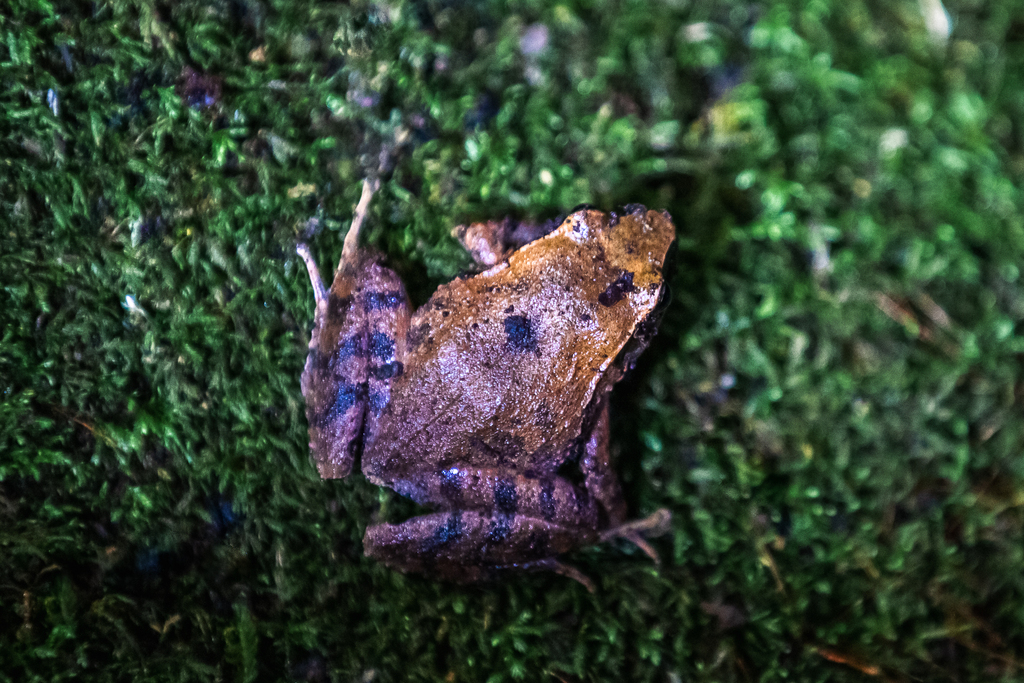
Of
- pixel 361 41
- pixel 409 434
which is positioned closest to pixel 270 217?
pixel 361 41

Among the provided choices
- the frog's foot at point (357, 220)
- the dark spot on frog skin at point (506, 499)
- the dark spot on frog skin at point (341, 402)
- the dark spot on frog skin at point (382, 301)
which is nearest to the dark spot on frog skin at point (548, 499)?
the dark spot on frog skin at point (506, 499)

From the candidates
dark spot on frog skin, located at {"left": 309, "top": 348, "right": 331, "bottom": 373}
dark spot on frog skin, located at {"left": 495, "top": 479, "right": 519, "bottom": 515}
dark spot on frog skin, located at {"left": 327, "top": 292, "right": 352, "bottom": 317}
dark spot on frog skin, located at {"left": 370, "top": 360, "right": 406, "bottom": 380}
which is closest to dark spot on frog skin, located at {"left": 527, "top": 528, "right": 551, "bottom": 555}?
dark spot on frog skin, located at {"left": 495, "top": 479, "right": 519, "bottom": 515}

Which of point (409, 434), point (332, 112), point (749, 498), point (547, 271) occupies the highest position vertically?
point (332, 112)

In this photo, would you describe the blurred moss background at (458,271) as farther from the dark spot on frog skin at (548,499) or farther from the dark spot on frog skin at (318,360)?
the dark spot on frog skin at (548,499)

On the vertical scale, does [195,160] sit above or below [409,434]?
above

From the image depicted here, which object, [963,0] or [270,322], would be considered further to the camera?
[270,322]

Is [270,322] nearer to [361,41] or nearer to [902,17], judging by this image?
[361,41]

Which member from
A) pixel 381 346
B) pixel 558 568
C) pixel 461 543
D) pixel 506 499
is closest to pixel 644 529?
pixel 558 568
